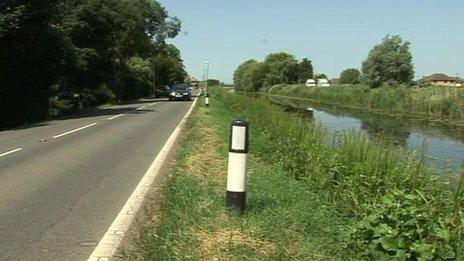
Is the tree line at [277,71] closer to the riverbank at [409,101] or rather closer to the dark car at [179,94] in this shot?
the riverbank at [409,101]

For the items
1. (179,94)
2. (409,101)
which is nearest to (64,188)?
(409,101)

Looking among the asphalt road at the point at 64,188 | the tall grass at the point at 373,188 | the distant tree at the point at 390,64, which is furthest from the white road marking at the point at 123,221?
the distant tree at the point at 390,64

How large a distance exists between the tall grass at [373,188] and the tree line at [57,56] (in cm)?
1354

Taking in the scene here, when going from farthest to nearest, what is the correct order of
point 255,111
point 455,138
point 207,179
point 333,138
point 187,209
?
1. point 455,138
2. point 255,111
3. point 333,138
4. point 207,179
5. point 187,209

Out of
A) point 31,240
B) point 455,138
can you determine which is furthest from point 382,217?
point 455,138

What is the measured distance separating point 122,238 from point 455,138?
2248 cm

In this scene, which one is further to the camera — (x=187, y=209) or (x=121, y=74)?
(x=121, y=74)

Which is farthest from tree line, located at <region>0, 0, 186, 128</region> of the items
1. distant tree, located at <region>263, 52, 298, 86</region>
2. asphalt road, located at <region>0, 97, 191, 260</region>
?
distant tree, located at <region>263, 52, 298, 86</region>

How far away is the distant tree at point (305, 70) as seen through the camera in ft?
433

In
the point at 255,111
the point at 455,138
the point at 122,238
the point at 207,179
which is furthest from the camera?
the point at 455,138

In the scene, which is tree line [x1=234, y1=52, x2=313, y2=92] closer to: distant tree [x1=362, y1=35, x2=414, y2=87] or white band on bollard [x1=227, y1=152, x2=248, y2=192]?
distant tree [x1=362, y1=35, x2=414, y2=87]

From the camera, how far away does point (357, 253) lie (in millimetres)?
4977

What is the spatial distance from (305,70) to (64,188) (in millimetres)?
128063

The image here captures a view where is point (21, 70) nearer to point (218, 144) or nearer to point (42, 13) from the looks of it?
point (42, 13)
